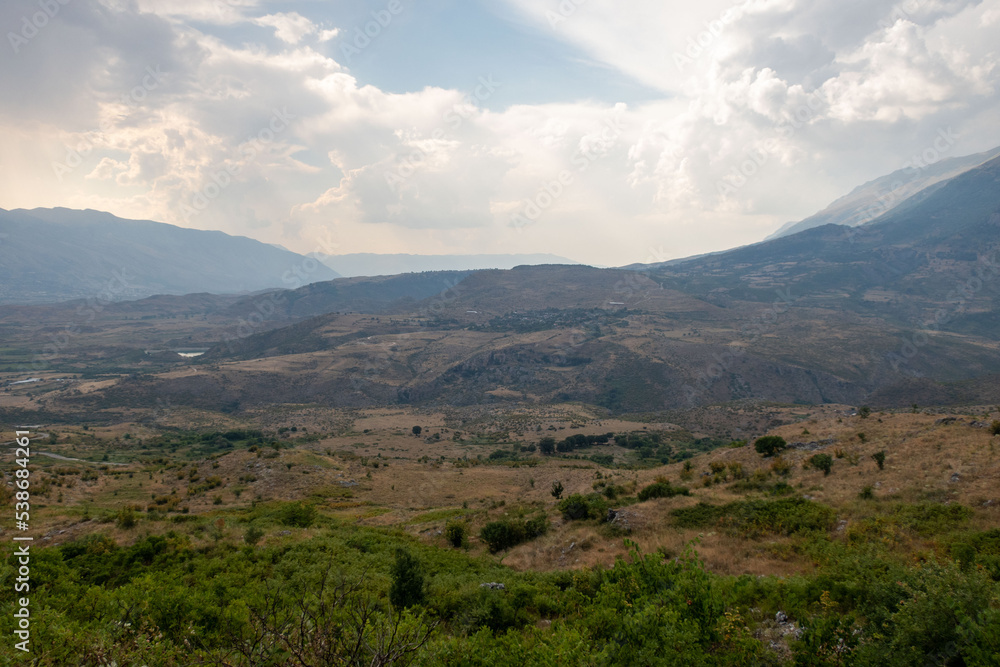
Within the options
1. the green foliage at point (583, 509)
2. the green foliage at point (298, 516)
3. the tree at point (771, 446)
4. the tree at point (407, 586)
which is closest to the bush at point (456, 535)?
the green foliage at point (583, 509)

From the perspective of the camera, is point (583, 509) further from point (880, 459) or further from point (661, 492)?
point (880, 459)

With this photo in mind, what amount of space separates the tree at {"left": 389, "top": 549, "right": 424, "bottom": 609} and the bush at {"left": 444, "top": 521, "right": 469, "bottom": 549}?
697cm

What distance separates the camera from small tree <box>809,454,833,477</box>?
19.1 meters

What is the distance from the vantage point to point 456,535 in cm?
1834

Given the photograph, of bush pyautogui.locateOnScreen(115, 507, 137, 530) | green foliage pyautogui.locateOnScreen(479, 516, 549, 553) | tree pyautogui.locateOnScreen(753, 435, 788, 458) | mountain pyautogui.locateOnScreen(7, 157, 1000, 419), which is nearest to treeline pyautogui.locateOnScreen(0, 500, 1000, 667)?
green foliage pyautogui.locateOnScreen(479, 516, 549, 553)

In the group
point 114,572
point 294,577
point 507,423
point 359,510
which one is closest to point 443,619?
point 294,577

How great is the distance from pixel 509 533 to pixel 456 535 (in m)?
2.19

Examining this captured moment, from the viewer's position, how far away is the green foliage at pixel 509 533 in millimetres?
17625

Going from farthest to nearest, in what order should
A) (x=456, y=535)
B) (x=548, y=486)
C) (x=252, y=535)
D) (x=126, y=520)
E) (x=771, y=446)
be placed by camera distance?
1. (x=548, y=486)
2. (x=771, y=446)
3. (x=456, y=535)
4. (x=126, y=520)
5. (x=252, y=535)

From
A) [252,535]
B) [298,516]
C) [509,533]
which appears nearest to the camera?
[252,535]

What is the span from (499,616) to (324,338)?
142587 mm

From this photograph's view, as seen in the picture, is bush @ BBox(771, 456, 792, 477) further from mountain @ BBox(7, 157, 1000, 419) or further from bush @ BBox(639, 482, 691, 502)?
mountain @ BBox(7, 157, 1000, 419)

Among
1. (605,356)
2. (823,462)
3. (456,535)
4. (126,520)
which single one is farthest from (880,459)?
(605,356)

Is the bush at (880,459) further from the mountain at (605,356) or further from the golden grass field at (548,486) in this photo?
the mountain at (605,356)
